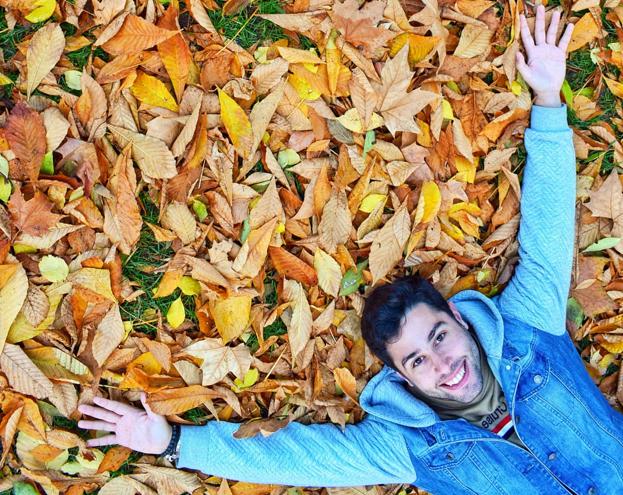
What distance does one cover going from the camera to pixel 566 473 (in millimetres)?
2504

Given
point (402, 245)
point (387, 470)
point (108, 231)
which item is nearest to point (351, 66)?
point (402, 245)

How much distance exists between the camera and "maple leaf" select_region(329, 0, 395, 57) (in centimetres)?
238

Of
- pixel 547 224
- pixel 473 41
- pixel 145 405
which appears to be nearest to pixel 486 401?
pixel 547 224

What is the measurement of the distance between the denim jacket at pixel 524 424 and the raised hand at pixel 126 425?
0.14m

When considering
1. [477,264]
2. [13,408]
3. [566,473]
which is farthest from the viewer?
[477,264]

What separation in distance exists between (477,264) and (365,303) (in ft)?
1.69

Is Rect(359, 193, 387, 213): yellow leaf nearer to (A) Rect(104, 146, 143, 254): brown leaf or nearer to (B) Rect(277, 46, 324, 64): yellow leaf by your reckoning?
(B) Rect(277, 46, 324, 64): yellow leaf

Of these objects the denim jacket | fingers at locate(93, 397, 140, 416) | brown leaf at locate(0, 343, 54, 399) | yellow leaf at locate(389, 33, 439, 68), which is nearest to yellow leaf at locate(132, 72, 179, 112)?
yellow leaf at locate(389, 33, 439, 68)

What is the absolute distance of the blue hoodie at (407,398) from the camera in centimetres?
243

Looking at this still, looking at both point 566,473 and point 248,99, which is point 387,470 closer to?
point 566,473

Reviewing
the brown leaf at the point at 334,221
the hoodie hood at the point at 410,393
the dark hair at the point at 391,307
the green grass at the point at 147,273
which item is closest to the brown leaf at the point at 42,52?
the green grass at the point at 147,273

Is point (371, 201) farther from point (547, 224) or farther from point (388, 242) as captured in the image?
point (547, 224)

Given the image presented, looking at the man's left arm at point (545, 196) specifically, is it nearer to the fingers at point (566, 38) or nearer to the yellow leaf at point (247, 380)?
the fingers at point (566, 38)

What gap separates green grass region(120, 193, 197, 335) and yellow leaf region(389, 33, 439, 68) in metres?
1.09
